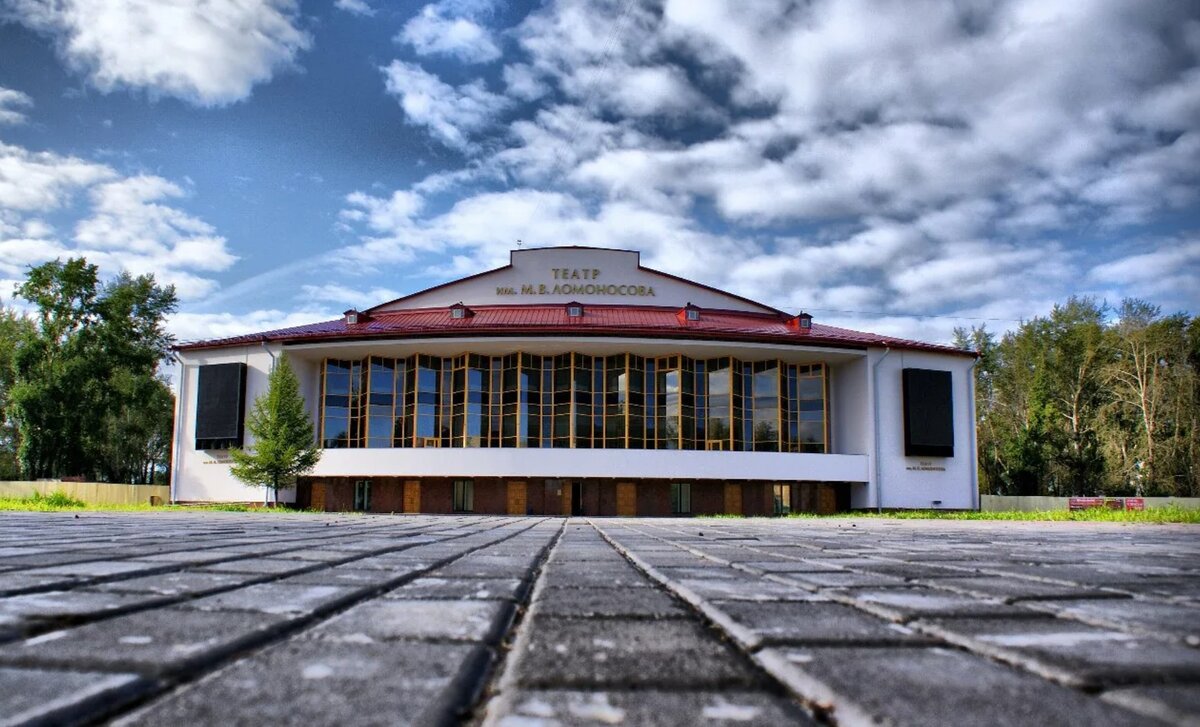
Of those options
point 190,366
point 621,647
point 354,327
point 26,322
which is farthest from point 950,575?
point 26,322

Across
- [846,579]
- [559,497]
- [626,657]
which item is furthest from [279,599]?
[559,497]

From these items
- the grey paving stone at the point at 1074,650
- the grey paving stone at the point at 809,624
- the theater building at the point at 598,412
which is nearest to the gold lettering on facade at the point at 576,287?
the theater building at the point at 598,412

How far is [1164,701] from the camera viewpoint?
1.31 metres

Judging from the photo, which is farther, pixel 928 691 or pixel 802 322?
pixel 802 322

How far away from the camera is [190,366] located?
38000mm

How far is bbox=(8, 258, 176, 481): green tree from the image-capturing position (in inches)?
1777

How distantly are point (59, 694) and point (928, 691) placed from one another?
147 centimetres

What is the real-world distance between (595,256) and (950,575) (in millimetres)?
36955

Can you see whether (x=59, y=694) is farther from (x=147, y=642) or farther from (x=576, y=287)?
(x=576, y=287)

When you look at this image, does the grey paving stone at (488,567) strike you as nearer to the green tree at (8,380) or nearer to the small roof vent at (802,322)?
the small roof vent at (802,322)

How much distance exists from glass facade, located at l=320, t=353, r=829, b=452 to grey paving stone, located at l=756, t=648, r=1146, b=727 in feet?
112

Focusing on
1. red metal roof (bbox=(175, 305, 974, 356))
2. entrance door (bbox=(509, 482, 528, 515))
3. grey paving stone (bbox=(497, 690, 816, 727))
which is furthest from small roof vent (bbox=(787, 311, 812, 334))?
grey paving stone (bbox=(497, 690, 816, 727))

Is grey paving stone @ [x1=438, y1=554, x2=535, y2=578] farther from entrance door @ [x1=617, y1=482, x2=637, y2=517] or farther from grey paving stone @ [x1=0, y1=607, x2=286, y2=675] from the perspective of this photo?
entrance door @ [x1=617, y1=482, x2=637, y2=517]

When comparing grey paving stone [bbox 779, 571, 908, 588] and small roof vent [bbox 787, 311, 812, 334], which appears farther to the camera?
small roof vent [bbox 787, 311, 812, 334]
